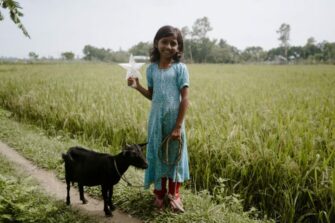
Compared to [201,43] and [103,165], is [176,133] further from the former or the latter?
[201,43]

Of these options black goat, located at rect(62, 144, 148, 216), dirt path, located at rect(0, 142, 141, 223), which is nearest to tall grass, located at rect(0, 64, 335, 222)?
dirt path, located at rect(0, 142, 141, 223)

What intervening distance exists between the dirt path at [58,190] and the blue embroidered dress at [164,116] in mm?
437

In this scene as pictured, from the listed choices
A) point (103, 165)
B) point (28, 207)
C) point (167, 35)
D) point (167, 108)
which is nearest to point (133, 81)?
point (167, 108)

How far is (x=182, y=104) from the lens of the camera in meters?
2.83

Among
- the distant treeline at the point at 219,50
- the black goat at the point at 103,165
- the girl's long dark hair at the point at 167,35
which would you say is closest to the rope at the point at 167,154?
the black goat at the point at 103,165

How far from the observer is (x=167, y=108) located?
2855 millimetres

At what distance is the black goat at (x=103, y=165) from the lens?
8.84 feet

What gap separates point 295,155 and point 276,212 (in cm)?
74

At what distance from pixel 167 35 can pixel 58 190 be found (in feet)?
6.71

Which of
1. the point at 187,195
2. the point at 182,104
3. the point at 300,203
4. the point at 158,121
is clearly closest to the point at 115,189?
the point at 187,195

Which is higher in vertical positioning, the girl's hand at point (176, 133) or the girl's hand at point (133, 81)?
the girl's hand at point (133, 81)

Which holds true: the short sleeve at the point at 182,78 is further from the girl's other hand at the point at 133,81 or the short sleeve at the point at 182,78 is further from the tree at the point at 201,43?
the tree at the point at 201,43

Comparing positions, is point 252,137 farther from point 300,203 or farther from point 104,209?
point 104,209

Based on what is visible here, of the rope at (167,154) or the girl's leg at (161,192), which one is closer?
the rope at (167,154)
